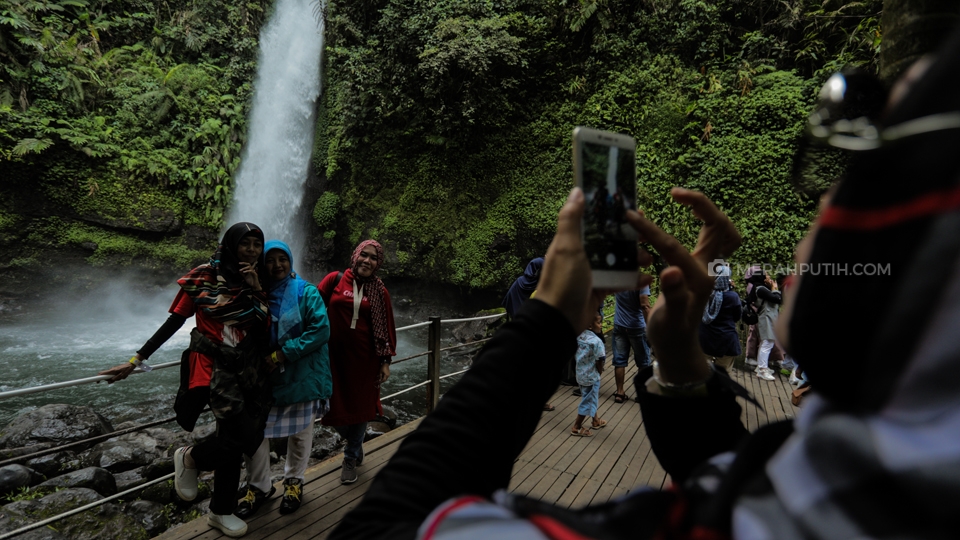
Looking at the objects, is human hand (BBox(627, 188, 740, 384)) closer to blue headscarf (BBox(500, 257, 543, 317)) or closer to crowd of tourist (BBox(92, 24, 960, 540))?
crowd of tourist (BBox(92, 24, 960, 540))

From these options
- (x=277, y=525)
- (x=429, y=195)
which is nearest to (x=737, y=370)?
(x=277, y=525)

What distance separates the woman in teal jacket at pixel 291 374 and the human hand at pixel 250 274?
251 millimetres

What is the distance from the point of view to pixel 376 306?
3.49 metres

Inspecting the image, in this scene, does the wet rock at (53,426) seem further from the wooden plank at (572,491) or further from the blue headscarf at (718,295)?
the blue headscarf at (718,295)

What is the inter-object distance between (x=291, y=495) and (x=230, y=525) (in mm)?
375

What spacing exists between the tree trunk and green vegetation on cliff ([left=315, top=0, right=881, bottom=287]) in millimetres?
7889

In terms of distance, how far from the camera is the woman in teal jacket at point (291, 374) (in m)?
2.92

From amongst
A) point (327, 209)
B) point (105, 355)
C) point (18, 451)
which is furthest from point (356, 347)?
point (327, 209)

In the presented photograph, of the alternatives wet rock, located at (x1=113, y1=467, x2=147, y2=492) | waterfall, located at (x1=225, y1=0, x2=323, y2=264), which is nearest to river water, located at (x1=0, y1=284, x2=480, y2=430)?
wet rock, located at (x1=113, y1=467, x2=147, y2=492)

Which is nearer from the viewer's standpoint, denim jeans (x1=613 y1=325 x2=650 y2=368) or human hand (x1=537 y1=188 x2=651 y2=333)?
human hand (x1=537 y1=188 x2=651 y2=333)

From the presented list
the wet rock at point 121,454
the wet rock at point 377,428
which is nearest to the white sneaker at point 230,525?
the wet rock at point 377,428

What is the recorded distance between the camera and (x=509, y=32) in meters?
11.1

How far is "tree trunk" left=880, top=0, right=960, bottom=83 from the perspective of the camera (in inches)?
55.6

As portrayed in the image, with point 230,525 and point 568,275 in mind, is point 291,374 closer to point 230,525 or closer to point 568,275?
point 230,525
